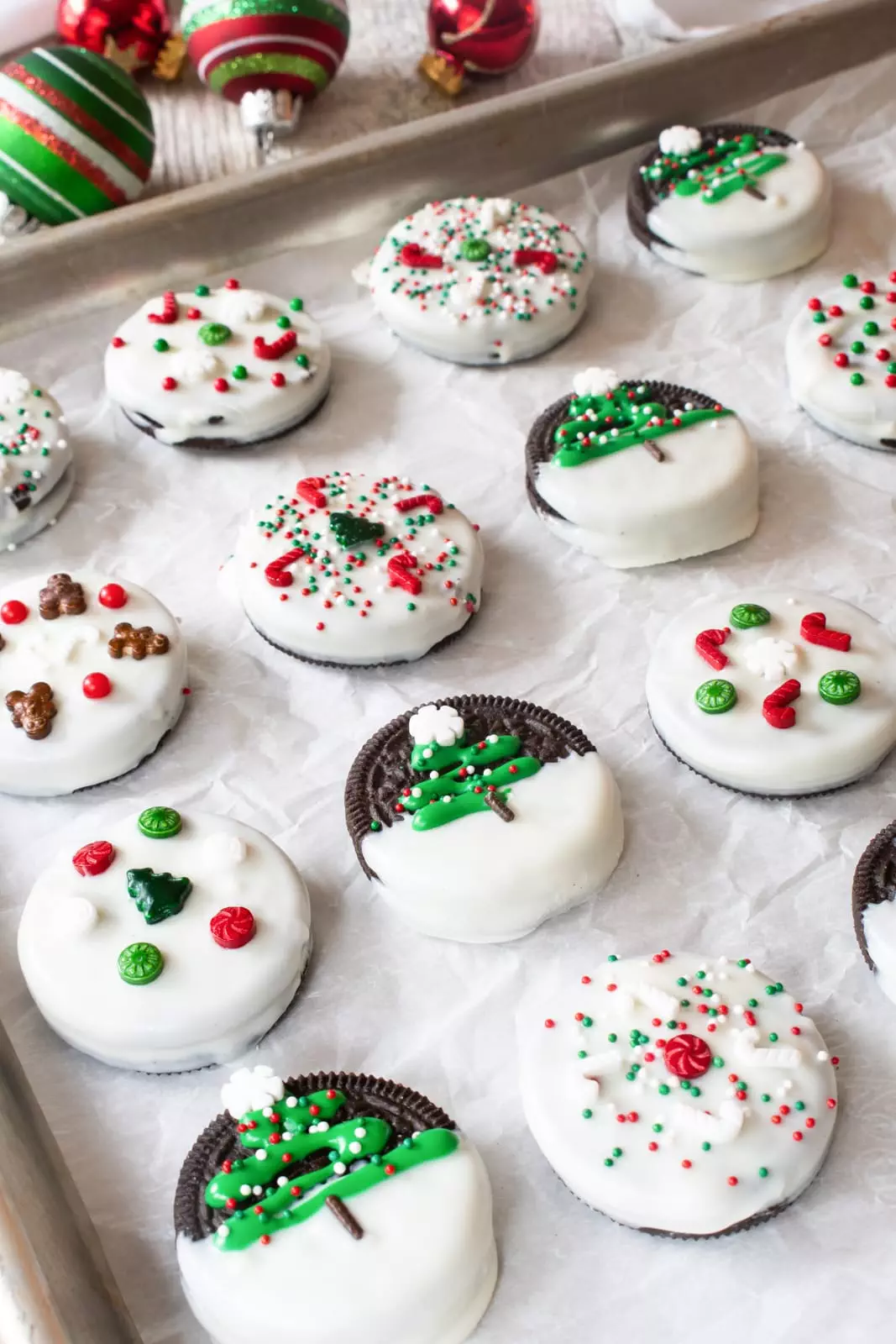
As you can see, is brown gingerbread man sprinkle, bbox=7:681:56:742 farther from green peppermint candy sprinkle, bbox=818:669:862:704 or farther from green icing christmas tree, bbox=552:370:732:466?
green peppermint candy sprinkle, bbox=818:669:862:704

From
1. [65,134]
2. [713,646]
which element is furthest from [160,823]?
[65,134]

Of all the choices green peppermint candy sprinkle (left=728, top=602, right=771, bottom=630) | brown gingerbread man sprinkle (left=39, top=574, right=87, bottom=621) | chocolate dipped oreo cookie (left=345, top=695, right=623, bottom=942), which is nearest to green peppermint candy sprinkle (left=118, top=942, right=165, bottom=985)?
chocolate dipped oreo cookie (left=345, top=695, right=623, bottom=942)

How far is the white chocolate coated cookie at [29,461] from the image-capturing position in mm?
1941

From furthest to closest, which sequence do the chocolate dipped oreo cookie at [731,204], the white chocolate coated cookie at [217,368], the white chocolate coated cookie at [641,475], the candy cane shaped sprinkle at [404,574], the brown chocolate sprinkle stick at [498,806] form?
1. the chocolate dipped oreo cookie at [731,204]
2. the white chocolate coated cookie at [217,368]
3. the white chocolate coated cookie at [641,475]
4. the candy cane shaped sprinkle at [404,574]
5. the brown chocolate sprinkle stick at [498,806]

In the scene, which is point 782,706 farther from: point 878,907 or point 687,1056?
point 687,1056

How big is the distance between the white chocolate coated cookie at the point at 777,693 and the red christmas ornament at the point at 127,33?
1587 mm

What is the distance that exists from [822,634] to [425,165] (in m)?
1.11

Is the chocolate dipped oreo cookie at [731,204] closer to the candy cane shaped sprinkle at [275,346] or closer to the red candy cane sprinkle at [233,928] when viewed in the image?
the candy cane shaped sprinkle at [275,346]

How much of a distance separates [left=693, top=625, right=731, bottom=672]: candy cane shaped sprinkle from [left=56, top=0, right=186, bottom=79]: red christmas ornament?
1619 mm

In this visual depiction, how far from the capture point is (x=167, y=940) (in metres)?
1.50

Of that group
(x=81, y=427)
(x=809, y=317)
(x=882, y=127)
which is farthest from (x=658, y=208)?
A: (x=81, y=427)

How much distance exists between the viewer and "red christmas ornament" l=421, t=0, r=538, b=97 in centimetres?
247

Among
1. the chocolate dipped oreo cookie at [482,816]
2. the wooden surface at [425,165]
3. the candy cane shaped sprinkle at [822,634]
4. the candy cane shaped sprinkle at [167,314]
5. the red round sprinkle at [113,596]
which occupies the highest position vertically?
the wooden surface at [425,165]

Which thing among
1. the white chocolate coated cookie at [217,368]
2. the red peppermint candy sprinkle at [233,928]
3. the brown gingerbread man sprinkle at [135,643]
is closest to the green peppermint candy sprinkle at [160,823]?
the red peppermint candy sprinkle at [233,928]
